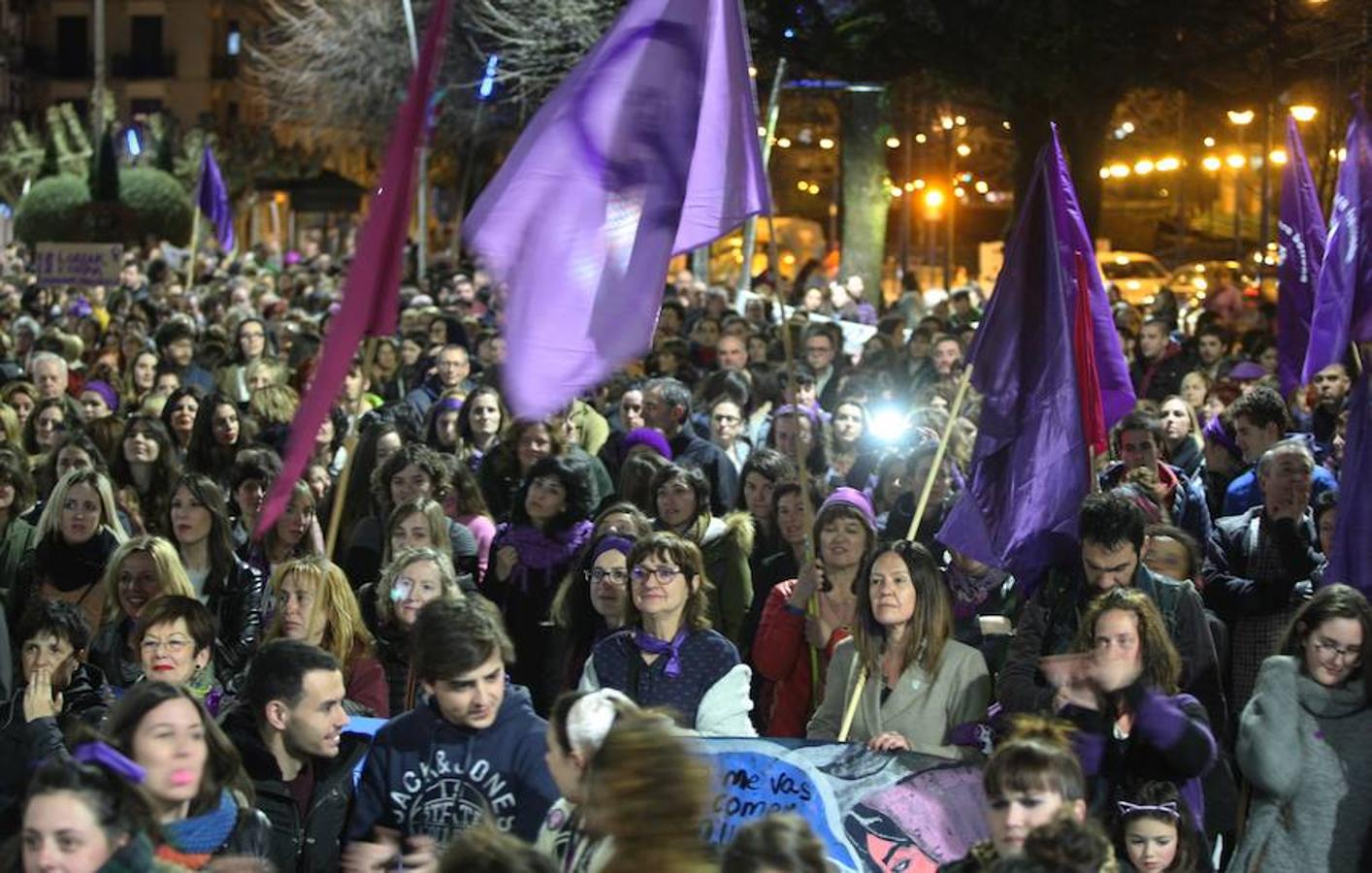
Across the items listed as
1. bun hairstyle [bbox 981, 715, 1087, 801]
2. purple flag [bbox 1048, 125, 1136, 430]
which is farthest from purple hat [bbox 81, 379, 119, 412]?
bun hairstyle [bbox 981, 715, 1087, 801]

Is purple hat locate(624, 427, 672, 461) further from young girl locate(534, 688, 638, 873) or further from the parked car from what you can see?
the parked car

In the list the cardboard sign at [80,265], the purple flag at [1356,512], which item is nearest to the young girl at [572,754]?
the purple flag at [1356,512]

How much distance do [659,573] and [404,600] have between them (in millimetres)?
1059

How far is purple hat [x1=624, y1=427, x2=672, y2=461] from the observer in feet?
39.3

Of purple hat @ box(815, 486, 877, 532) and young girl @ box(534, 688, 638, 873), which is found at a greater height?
purple hat @ box(815, 486, 877, 532)

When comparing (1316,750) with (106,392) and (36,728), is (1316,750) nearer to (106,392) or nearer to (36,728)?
(36,728)

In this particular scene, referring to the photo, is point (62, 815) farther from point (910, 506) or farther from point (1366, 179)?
point (1366, 179)

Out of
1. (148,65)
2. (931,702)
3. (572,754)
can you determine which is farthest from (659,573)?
(148,65)

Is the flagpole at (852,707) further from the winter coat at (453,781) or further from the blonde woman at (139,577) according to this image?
the blonde woman at (139,577)

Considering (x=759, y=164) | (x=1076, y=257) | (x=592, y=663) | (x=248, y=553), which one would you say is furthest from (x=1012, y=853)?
(x=248, y=553)

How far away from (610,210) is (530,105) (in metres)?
30.7

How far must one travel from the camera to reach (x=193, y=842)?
5.86 m

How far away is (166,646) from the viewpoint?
24.6 ft

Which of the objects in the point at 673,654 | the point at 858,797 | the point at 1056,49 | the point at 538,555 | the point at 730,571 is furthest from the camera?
the point at 1056,49
